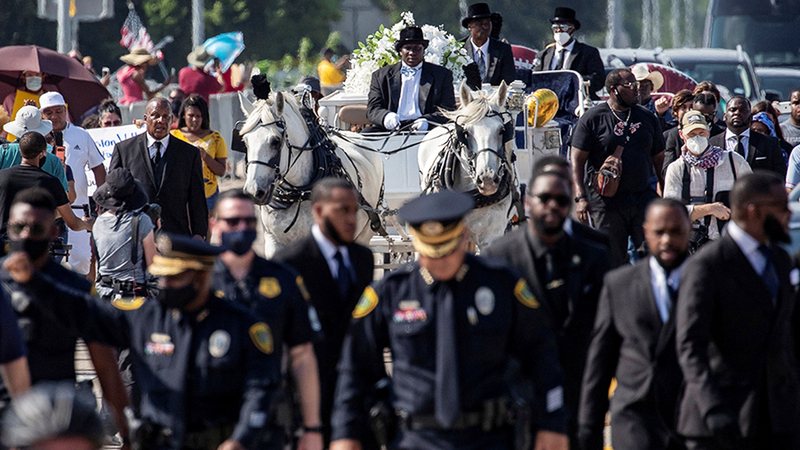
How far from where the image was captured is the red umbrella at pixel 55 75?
13176mm

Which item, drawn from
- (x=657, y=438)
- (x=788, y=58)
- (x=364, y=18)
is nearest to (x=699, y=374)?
(x=657, y=438)

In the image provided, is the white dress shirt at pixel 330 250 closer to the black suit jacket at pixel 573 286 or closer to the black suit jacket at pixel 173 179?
the black suit jacket at pixel 573 286

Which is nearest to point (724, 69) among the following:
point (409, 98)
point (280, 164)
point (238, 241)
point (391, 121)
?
point (409, 98)

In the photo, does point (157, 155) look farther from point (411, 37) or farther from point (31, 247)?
point (31, 247)

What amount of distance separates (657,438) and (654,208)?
104 centimetres

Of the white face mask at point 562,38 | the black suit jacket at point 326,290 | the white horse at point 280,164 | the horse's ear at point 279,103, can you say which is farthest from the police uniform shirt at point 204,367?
the white face mask at point 562,38

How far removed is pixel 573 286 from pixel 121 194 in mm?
3085

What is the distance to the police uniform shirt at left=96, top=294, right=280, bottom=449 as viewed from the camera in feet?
14.9

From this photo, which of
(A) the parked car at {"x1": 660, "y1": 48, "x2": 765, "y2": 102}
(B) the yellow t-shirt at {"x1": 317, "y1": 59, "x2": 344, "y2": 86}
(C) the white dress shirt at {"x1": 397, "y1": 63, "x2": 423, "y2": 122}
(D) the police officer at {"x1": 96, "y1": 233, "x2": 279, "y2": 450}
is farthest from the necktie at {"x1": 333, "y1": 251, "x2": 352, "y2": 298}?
(B) the yellow t-shirt at {"x1": 317, "y1": 59, "x2": 344, "y2": 86}

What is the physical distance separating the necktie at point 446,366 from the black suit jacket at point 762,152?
6956 millimetres

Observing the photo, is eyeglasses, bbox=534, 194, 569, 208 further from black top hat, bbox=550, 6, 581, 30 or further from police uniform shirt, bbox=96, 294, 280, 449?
black top hat, bbox=550, 6, 581, 30

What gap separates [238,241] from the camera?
206 inches

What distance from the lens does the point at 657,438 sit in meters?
5.30

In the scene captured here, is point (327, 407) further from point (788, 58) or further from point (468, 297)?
point (788, 58)
